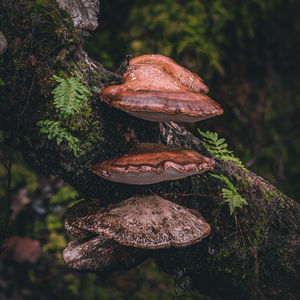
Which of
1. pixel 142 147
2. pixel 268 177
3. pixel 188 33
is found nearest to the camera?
pixel 142 147

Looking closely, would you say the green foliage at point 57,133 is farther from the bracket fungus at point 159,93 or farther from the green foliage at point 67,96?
the bracket fungus at point 159,93

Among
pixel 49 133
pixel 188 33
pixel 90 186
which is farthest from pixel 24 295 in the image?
pixel 188 33

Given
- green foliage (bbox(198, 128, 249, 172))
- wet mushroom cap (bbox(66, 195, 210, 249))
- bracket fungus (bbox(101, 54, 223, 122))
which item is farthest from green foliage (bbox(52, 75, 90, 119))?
green foliage (bbox(198, 128, 249, 172))

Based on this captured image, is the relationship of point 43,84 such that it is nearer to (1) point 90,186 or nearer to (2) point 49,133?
(2) point 49,133

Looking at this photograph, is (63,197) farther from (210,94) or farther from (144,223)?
(144,223)

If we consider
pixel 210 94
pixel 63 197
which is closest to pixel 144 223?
pixel 210 94

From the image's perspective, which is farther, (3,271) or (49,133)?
(3,271)

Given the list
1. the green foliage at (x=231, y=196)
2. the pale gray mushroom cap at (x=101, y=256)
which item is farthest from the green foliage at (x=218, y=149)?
the pale gray mushroom cap at (x=101, y=256)
